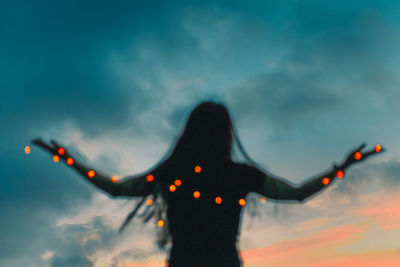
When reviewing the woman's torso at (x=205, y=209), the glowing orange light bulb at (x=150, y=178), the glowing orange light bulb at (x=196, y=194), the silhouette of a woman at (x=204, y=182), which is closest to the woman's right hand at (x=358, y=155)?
the silhouette of a woman at (x=204, y=182)

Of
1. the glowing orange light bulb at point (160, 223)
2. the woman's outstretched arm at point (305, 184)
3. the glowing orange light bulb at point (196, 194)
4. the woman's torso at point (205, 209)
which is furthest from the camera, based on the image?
the glowing orange light bulb at point (160, 223)

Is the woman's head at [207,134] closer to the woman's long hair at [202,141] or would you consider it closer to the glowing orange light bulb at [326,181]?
the woman's long hair at [202,141]

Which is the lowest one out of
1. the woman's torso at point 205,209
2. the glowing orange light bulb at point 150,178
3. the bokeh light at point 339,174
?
the woman's torso at point 205,209

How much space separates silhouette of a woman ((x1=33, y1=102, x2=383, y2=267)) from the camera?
2.88 metres

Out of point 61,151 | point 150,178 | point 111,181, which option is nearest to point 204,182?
point 150,178

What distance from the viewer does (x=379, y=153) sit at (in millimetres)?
3143

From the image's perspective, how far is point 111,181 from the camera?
3154 mm

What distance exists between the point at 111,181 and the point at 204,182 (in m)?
0.74

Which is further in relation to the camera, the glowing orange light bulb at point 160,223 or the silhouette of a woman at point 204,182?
the glowing orange light bulb at point 160,223

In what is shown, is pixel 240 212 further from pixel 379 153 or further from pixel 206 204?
pixel 379 153

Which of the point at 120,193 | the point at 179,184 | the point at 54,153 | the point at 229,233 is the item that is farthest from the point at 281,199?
the point at 54,153

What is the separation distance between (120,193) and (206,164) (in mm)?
715

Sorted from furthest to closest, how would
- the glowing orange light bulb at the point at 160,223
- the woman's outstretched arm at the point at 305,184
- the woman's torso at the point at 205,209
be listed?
1. the glowing orange light bulb at the point at 160,223
2. the woman's outstretched arm at the point at 305,184
3. the woman's torso at the point at 205,209

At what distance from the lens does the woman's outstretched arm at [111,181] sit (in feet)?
10.3
